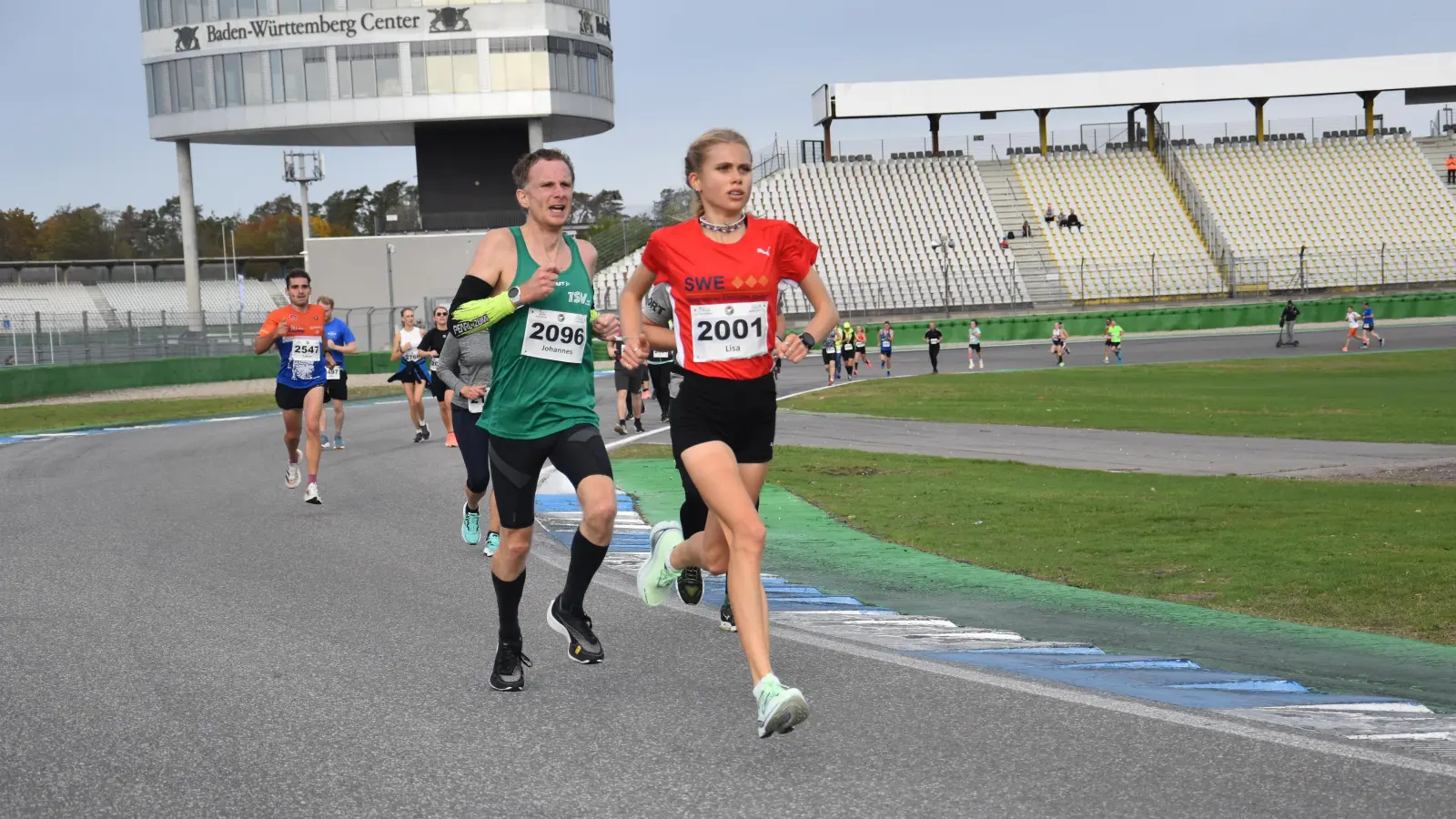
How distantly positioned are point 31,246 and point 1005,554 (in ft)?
447

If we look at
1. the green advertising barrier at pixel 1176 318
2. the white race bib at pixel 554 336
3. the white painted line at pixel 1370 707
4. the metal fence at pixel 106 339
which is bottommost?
the green advertising barrier at pixel 1176 318

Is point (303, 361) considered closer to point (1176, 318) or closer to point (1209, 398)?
point (1209, 398)

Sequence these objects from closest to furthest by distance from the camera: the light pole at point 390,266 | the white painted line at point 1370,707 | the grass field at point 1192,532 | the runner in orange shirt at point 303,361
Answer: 1. the white painted line at point 1370,707
2. the grass field at point 1192,532
3. the runner in orange shirt at point 303,361
4. the light pole at point 390,266

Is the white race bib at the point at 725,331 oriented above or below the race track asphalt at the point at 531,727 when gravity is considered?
above

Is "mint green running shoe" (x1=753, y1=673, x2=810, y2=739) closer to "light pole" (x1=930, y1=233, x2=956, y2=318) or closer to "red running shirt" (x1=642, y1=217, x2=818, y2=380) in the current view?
"red running shirt" (x1=642, y1=217, x2=818, y2=380)

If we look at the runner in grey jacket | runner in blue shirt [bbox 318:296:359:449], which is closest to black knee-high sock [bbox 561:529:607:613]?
the runner in grey jacket

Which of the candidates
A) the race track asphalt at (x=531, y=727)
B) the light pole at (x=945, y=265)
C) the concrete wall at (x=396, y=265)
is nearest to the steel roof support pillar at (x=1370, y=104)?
the light pole at (x=945, y=265)

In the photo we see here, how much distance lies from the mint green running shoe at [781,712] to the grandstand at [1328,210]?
5831 centimetres

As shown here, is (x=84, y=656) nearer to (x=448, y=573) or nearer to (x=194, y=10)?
(x=448, y=573)

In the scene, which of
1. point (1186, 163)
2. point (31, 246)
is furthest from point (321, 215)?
point (1186, 163)

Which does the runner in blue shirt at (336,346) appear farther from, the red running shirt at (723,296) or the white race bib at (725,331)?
the white race bib at (725,331)

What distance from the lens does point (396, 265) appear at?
67.2 m

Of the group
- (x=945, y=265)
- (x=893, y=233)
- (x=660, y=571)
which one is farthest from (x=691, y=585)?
(x=893, y=233)

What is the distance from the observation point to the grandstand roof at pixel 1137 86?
69.6 metres
